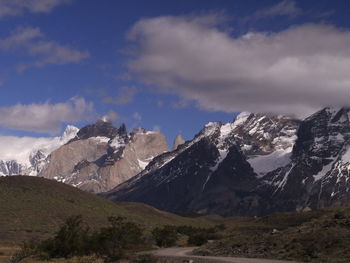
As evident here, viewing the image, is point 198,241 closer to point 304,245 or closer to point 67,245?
point 67,245

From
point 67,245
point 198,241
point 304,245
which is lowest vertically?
point 304,245

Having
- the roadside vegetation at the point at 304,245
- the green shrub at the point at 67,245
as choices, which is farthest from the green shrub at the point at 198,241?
the green shrub at the point at 67,245

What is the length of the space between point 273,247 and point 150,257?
2213 cm

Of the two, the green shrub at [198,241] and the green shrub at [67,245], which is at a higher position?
the green shrub at [67,245]

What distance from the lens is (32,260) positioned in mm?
69375

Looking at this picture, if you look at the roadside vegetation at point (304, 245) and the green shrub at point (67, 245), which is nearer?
the roadside vegetation at point (304, 245)

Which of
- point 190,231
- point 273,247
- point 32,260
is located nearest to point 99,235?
point 32,260

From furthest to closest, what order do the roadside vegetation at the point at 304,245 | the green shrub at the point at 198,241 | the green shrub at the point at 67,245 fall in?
the green shrub at the point at 198,241, the green shrub at the point at 67,245, the roadside vegetation at the point at 304,245

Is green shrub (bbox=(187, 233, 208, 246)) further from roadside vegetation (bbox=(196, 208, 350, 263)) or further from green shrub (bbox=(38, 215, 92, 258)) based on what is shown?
green shrub (bbox=(38, 215, 92, 258))

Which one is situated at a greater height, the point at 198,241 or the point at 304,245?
the point at 198,241

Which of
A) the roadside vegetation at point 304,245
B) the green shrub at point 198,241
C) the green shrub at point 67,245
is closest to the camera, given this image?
the roadside vegetation at point 304,245


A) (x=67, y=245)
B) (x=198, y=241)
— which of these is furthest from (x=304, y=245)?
(x=198, y=241)

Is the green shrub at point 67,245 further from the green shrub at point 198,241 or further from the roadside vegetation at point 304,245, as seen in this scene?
the green shrub at point 198,241

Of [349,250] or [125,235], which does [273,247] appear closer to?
[349,250]
